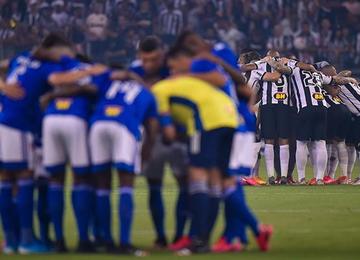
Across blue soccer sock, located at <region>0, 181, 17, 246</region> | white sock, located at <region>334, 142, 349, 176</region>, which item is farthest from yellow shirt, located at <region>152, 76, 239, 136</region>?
white sock, located at <region>334, 142, 349, 176</region>

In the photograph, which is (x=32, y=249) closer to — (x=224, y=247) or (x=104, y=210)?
(x=104, y=210)

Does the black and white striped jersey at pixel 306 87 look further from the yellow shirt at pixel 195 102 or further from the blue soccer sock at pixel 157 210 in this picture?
the yellow shirt at pixel 195 102

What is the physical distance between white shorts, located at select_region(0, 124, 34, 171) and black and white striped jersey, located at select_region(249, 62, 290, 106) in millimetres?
9943

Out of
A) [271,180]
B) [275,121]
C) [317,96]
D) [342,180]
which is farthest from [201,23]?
[271,180]

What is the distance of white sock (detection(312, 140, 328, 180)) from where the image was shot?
24047mm

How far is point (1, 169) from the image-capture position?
46.8 ft

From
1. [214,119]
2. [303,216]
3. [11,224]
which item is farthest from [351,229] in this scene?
[11,224]

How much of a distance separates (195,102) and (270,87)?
33.5ft

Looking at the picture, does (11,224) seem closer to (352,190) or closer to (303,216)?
(303,216)

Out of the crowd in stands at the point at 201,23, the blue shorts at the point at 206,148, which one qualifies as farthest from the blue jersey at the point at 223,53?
the crowd in stands at the point at 201,23

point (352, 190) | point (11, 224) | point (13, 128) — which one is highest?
point (13, 128)

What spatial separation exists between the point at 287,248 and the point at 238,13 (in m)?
24.7

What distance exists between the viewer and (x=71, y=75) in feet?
44.5

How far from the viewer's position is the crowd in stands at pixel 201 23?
119 feet
